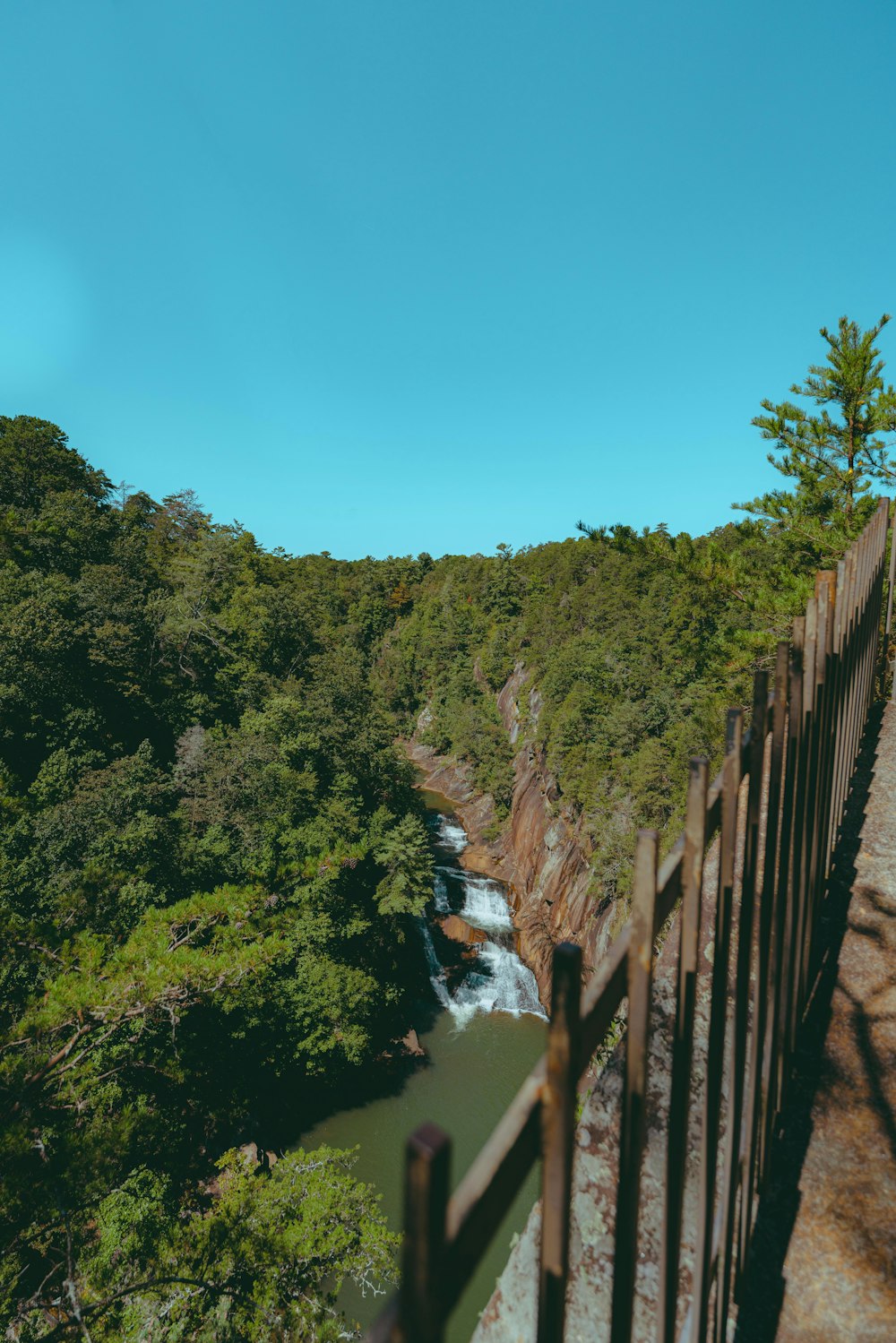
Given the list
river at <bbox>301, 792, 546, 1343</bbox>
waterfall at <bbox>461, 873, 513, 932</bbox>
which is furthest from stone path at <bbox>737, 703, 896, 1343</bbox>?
waterfall at <bbox>461, 873, 513, 932</bbox>

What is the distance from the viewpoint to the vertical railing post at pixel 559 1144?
2.15ft

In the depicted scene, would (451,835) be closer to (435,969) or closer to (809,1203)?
(435,969)

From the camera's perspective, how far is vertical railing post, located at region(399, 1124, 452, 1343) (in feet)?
1.52

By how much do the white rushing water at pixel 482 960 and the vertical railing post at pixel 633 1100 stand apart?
20243 millimetres

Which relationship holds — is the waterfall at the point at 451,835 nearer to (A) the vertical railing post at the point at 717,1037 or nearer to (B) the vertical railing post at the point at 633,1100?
(A) the vertical railing post at the point at 717,1037

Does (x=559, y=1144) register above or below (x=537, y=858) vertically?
above

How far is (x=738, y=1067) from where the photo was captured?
145cm

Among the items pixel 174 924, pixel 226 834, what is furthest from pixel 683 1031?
pixel 226 834

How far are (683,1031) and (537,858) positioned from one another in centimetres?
2592

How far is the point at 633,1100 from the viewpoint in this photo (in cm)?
93

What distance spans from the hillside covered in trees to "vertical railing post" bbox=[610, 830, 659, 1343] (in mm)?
8908

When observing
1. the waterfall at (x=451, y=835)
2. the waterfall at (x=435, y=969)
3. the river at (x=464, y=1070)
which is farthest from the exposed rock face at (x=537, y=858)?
the waterfall at (x=435, y=969)

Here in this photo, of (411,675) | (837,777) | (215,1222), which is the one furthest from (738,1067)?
(411,675)

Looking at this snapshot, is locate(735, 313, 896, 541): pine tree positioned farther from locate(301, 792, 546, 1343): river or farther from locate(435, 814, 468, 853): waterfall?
locate(435, 814, 468, 853): waterfall
